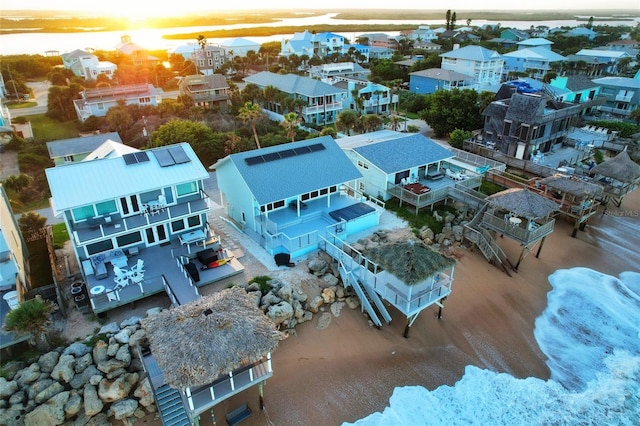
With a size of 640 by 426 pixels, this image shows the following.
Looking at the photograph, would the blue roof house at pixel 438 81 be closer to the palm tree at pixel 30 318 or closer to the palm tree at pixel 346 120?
the palm tree at pixel 346 120

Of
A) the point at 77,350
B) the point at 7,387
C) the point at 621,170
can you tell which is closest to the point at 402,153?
the point at 621,170

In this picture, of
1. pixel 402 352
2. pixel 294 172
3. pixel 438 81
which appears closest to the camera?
pixel 402 352

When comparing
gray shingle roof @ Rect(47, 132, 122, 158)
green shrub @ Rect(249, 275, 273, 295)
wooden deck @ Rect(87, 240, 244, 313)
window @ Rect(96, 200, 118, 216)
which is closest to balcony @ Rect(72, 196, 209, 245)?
window @ Rect(96, 200, 118, 216)

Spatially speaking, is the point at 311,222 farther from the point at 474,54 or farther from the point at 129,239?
the point at 474,54

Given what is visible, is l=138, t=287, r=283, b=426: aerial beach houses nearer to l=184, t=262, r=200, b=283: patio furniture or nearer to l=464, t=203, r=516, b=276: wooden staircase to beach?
l=184, t=262, r=200, b=283: patio furniture

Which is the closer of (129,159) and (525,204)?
(129,159)

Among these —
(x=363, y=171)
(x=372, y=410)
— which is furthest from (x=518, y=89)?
(x=372, y=410)

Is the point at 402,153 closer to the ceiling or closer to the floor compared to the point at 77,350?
closer to the ceiling
